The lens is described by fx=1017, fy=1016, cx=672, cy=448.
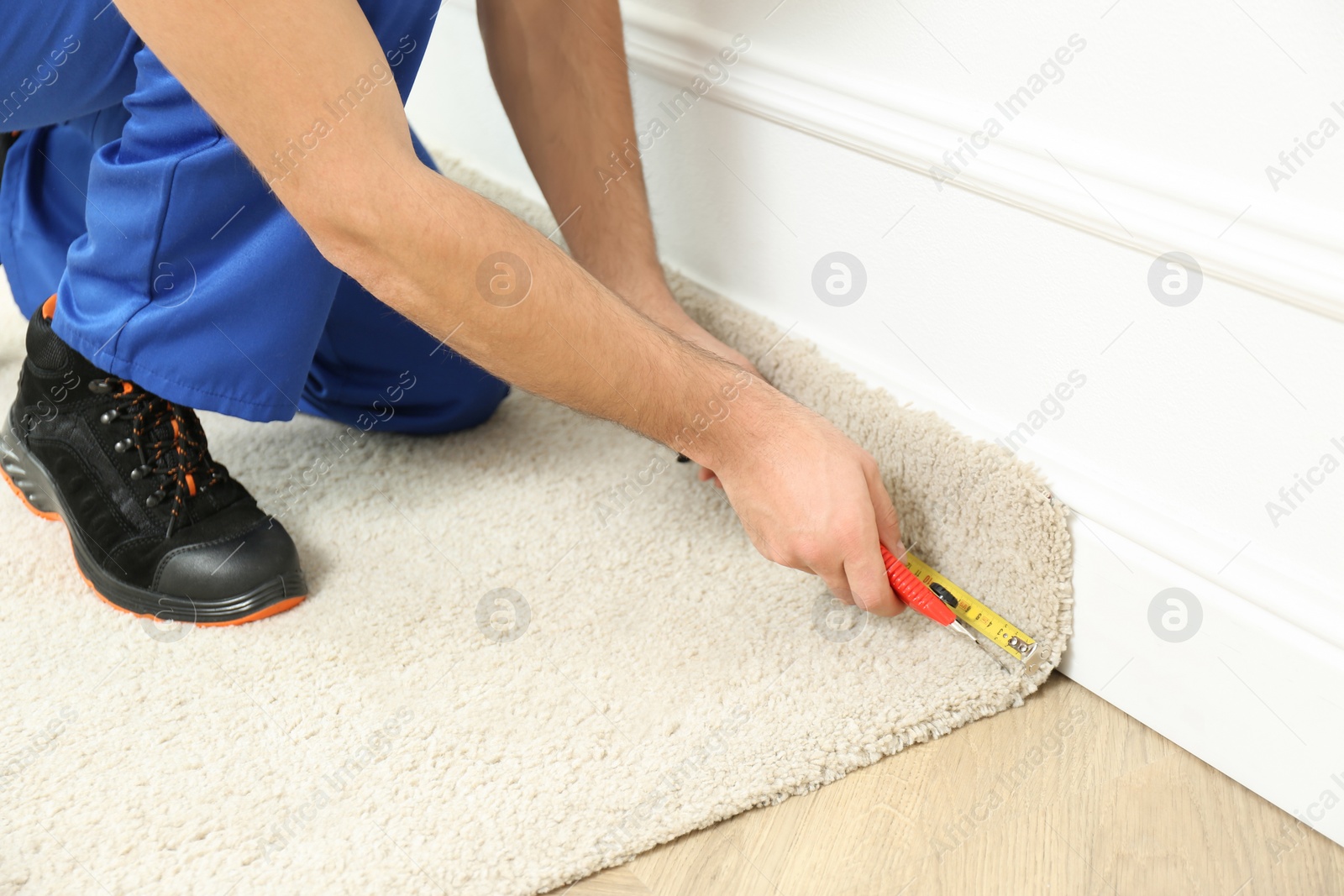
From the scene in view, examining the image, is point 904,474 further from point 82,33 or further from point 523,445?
point 82,33

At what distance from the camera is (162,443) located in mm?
904

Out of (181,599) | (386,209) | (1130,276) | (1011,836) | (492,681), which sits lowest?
(181,599)

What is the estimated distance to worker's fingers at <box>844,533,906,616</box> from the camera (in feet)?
2.46

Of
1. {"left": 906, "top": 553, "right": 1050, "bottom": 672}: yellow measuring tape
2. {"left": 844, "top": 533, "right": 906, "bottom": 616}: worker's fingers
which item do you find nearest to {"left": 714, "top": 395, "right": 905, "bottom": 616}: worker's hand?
{"left": 844, "top": 533, "right": 906, "bottom": 616}: worker's fingers

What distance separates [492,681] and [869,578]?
12.1 inches

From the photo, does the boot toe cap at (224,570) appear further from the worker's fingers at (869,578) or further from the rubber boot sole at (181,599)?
the worker's fingers at (869,578)

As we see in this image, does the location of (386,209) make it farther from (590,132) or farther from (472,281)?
(590,132)

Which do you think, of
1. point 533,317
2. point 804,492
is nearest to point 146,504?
point 533,317

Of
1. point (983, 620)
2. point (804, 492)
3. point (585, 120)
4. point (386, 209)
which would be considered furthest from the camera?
point (585, 120)

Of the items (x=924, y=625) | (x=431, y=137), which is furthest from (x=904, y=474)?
(x=431, y=137)

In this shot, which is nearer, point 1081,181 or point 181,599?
point 1081,181

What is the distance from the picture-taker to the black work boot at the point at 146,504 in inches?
34.1

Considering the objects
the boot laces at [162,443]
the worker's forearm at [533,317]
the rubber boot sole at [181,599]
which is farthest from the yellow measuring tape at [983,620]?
the boot laces at [162,443]

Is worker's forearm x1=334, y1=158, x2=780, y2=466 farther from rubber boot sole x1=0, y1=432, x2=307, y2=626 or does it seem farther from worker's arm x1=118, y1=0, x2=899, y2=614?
rubber boot sole x1=0, y1=432, x2=307, y2=626
